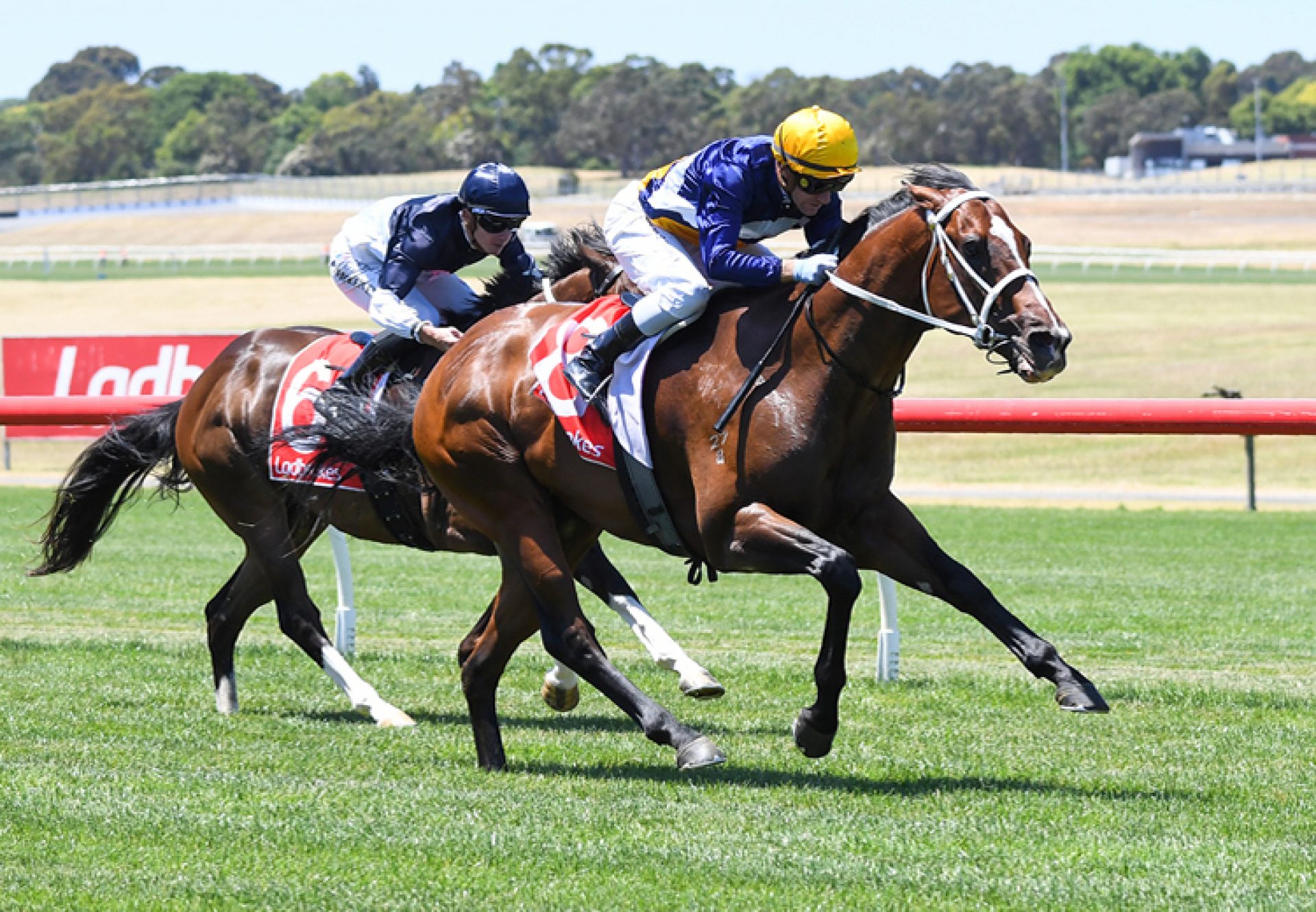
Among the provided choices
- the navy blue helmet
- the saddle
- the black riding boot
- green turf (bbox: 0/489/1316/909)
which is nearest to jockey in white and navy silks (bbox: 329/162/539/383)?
the navy blue helmet

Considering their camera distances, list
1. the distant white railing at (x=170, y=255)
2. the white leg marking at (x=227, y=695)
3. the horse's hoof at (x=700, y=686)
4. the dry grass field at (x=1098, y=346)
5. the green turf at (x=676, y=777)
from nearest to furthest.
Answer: the green turf at (x=676, y=777)
the horse's hoof at (x=700, y=686)
the white leg marking at (x=227, y=695)
the dry grass field at (x=1098, y=346)
the distant white railing at (x=170, y=255)

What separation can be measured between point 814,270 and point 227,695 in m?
3.33

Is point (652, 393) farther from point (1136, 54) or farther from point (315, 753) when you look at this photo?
point (1136, 54)

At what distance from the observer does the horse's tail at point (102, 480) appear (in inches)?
341

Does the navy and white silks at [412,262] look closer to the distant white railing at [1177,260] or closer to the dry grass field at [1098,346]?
the dry grass field at [1098,346]

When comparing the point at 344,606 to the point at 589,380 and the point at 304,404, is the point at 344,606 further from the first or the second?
the point at 589,380

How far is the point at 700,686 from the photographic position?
656cm

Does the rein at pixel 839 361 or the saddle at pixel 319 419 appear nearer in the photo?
the rein at pixel 839 361

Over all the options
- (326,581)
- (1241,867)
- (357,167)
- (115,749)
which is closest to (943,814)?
(1241,867)

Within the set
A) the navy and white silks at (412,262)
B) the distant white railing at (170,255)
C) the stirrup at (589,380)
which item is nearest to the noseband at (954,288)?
the stirrup at (589,380)

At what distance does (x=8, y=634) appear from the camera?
33.5 ft

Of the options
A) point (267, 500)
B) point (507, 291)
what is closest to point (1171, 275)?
point (507, 291)

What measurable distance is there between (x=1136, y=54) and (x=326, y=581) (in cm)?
17587

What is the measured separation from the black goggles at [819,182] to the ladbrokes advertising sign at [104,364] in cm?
1558
